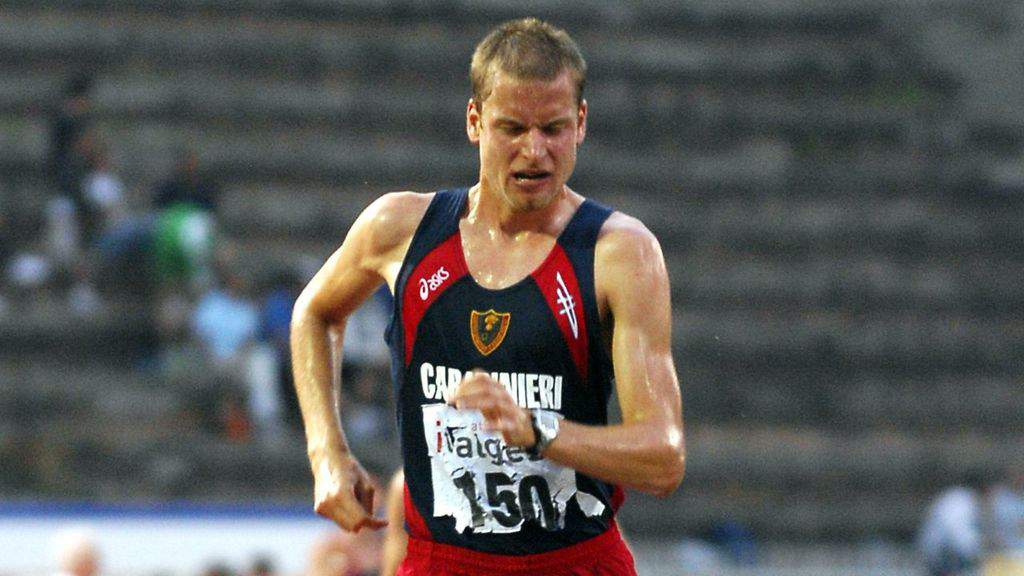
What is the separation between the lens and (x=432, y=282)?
5.22 m

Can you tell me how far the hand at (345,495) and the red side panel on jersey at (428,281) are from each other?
0.35 meters

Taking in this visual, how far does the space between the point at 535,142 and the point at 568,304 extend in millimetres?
456

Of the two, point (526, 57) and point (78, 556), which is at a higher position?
point (526, 57)

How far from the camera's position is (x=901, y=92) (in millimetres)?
20984

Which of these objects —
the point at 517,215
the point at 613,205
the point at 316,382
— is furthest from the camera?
the point at 613,205

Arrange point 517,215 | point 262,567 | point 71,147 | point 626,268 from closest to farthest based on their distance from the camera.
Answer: point 626,268, point 517,215, point 262,567, point 71,147

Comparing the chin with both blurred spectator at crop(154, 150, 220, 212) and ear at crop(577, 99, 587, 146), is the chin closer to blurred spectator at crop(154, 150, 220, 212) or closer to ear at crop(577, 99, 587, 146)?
ear at crop(577, 99, 587, 146)

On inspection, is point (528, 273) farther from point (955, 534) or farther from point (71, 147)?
point (71, 147)

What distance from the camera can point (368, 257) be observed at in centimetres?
543

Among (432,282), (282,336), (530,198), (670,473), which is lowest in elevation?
(282,336)

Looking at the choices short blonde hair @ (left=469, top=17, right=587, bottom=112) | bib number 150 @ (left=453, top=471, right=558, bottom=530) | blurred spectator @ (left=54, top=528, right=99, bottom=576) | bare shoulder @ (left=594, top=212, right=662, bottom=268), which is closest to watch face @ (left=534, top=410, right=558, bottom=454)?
bib number 150 @ (left=453, top=471, right=558, bottom=530)

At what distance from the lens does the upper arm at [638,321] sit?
16.1 ft

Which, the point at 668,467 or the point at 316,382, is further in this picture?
the point at 316,382

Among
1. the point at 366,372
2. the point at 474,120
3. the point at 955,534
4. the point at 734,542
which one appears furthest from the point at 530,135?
the point at 734,542
